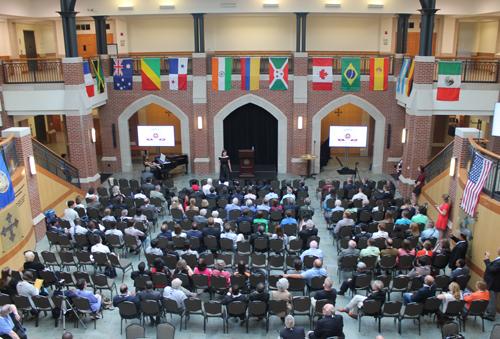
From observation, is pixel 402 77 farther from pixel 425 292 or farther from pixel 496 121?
pixel 425 292

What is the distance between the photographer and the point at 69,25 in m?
17.9

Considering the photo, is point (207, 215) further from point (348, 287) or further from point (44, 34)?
point (44, 34)

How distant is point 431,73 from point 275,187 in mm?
7483

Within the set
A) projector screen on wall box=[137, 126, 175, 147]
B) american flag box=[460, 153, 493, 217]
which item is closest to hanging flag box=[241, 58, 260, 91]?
projector screen on wall box=[137, 126, 175, 147]

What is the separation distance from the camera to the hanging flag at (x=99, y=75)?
2023 cm

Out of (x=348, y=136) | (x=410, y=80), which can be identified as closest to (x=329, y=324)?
(x=410, y=80)

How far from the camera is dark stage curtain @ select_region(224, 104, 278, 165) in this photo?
2241cm

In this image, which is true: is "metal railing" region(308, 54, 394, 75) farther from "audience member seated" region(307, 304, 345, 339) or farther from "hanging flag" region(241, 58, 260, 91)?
"audience member seated" region(307, 304, 345, 339)

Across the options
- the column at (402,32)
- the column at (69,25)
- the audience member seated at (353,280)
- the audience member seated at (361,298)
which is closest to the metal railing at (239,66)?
the column at (402,32)

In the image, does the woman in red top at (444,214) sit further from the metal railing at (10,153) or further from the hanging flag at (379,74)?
the metal railing at (10,153)

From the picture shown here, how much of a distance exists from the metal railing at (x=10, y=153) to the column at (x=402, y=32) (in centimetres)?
1665

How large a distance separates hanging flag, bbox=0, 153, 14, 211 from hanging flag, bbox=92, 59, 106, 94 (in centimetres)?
891

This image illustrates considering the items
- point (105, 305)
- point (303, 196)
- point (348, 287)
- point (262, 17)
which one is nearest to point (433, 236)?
point (348, 287)

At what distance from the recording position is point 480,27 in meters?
23.7
